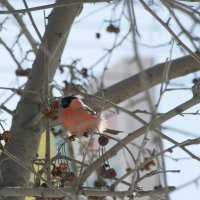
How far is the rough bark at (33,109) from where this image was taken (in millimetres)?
2615

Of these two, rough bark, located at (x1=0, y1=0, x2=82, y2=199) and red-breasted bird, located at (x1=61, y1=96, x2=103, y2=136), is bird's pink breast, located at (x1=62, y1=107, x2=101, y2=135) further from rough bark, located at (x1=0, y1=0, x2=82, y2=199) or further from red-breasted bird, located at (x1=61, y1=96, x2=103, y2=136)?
rough bark, located at (x1=0, y1=0, x2=82, y2=199)

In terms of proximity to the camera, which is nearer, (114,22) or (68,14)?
(68,14)

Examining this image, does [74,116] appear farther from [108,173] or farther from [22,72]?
[108,173]

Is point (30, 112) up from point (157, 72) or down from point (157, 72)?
down

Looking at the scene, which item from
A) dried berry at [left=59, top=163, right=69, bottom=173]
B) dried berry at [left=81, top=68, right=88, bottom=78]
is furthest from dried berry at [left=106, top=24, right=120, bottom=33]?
dried berry at [left=59, top=163, right=69, bottom=173]

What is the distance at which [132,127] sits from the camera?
5742 mm

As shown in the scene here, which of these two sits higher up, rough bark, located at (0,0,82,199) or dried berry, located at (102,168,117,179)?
rough bark, located at (0,0,82,199)

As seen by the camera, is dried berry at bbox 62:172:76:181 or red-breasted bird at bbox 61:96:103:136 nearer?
dried berry at bbox 62:172:76:181

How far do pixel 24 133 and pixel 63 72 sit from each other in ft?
3.26

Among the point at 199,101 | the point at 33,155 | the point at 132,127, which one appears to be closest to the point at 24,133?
the point at 33,155

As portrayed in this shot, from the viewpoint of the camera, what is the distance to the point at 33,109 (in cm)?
286

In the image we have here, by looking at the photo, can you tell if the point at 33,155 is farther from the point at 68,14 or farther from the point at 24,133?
the point at 68,14

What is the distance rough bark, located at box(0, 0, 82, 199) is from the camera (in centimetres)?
262

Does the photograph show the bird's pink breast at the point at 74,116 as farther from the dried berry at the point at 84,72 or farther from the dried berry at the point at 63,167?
the dried berry at the point at 63,167
